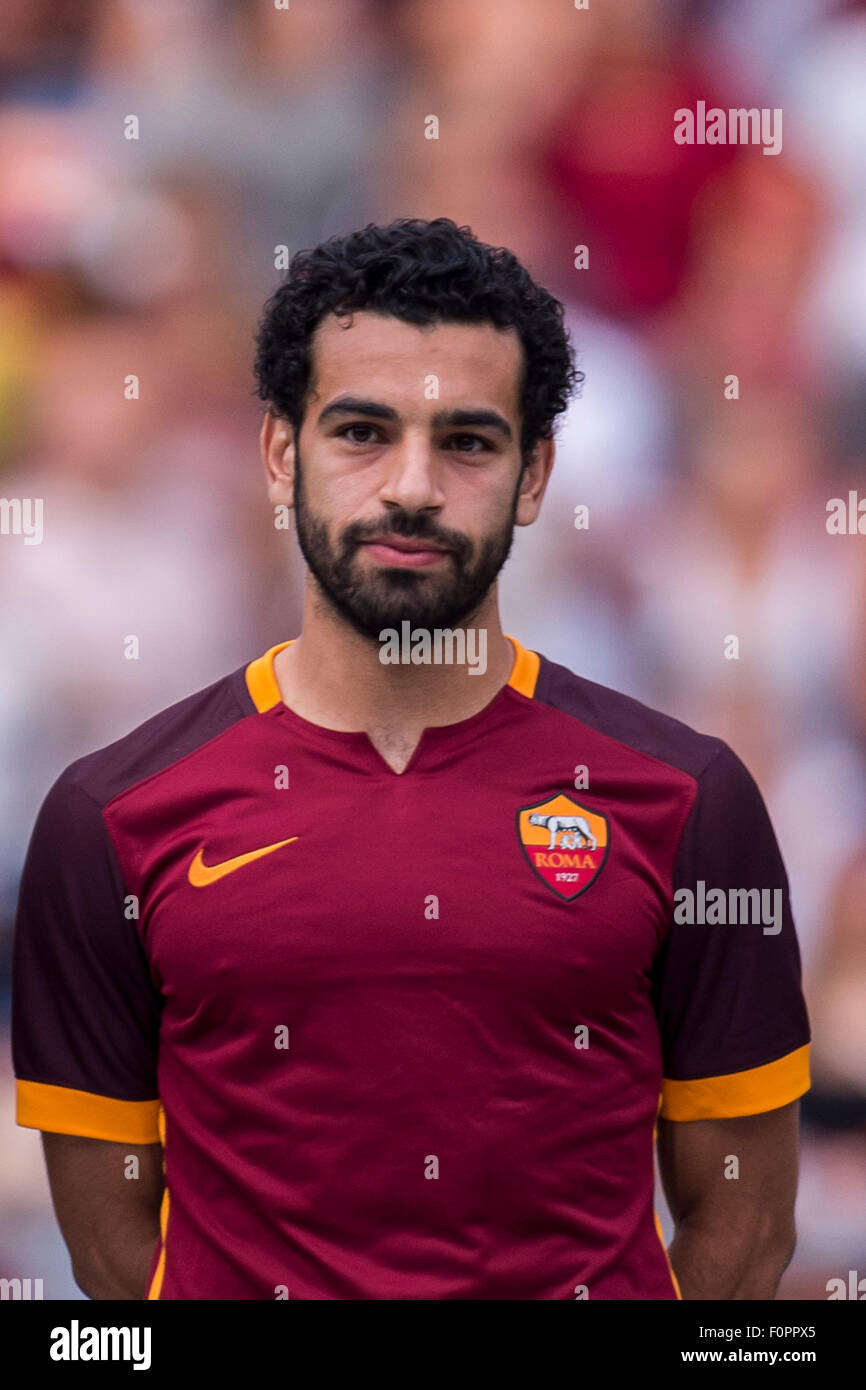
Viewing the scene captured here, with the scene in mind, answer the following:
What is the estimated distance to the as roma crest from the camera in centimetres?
146

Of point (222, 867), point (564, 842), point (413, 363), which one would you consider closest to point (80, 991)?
point (222, 867)

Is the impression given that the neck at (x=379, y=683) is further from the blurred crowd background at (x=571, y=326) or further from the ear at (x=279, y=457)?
the blurred crowd background at (x=571, y=326)

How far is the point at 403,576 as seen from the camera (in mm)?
1436

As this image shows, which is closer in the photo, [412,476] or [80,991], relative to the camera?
[412,476]

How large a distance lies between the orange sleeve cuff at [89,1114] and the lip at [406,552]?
2.30 feet

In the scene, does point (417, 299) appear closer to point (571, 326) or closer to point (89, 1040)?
point (571, 326)

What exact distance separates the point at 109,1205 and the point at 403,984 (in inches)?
21.1

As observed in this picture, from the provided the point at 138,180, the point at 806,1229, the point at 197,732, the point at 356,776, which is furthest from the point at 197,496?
the point at 806,1229

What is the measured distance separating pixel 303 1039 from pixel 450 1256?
0.88 feet

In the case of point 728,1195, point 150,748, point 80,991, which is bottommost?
point 728,1195

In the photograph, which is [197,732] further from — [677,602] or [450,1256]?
[677,602]

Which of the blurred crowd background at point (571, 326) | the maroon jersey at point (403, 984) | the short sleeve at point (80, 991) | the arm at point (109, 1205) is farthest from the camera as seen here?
the blurred crowd background at point (571, 326)

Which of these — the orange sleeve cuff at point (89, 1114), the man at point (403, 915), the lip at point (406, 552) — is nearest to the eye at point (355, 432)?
the man at point (403, 915)

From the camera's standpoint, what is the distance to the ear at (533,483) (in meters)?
1.55
